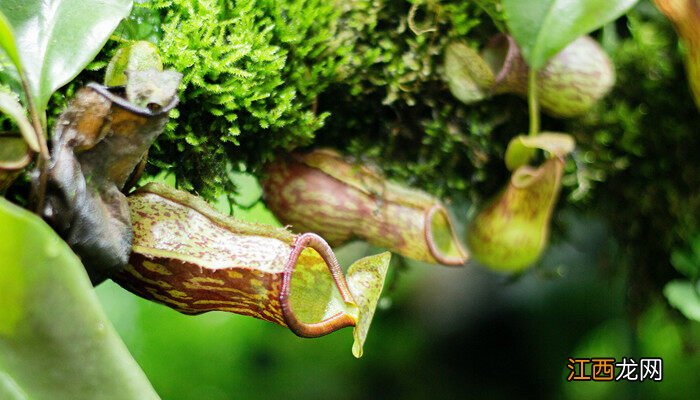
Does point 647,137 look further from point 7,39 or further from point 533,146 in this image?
point 7,39

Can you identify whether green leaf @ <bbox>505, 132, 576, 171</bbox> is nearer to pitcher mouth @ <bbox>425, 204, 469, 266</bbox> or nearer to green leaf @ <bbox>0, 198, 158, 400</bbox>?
pitcher mouth @ <bbox>425, 204, 469, 266</bbox>

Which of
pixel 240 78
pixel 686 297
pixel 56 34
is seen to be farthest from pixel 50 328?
pixel 686 297

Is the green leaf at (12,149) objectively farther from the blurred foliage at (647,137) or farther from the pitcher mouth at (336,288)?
the blurred foliage at (647,137)

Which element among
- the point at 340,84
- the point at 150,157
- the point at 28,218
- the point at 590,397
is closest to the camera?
the point at 28,218

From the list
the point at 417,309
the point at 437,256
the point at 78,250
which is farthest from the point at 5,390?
the point at 417,309

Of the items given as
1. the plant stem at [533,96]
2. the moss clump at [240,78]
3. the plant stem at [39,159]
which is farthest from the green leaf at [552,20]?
the plant stem at [39,159]

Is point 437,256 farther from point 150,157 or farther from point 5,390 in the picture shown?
point 5,390
